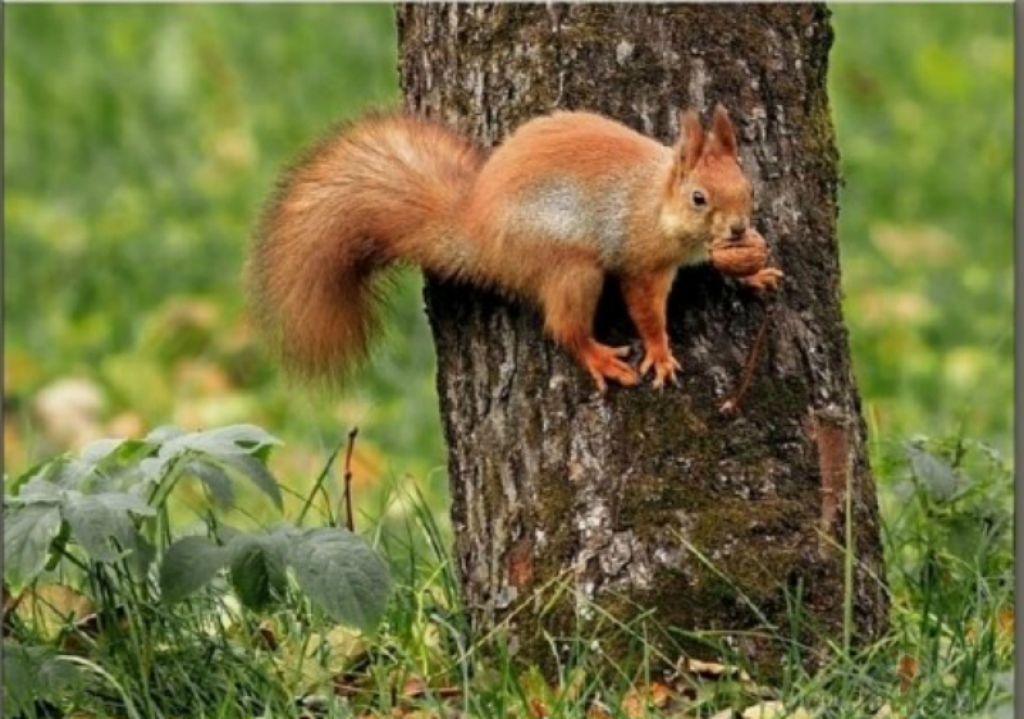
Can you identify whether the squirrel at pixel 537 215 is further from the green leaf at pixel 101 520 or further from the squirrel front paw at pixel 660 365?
the green leaf at pixel 101 520

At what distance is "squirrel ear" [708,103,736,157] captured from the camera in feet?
10.9

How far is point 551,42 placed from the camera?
3.55 meters

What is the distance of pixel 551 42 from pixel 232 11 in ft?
17.7

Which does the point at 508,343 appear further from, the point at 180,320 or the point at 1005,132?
the point at 1005,132

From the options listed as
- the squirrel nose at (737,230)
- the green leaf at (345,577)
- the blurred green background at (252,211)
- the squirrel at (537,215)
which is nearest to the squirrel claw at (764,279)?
the squirrel at (537,215)

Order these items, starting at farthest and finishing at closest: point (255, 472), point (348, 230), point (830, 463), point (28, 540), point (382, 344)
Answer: point (382, 344) → point (348, 230) → point (830, 463) → point (255, 472) → point (28, 540)

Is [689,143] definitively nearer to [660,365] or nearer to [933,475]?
[660,365]

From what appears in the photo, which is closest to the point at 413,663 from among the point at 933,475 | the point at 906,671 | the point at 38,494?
the point at 38,494

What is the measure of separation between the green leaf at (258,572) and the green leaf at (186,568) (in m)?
0.03

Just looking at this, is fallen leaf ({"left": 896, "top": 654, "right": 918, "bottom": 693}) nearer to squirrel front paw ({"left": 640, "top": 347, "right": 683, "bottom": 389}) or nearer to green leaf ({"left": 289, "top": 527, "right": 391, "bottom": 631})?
squirrel front paw ({"left": 640, "top": 347, "right": 683, "bottom": 389})

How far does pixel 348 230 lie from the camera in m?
3.71

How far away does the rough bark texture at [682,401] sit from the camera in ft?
11.5

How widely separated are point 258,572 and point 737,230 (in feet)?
2.69

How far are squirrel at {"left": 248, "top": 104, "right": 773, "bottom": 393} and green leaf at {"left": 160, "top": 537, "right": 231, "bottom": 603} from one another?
52 cm
